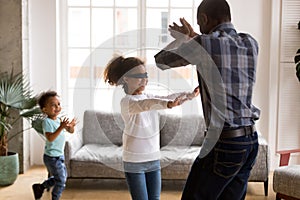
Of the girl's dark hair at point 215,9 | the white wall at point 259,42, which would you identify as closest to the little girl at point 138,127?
the girl's dark hair at point 215,9

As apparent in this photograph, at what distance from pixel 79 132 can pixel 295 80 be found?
2.32 metres

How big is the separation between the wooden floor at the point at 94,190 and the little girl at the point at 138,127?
1772 millimetres

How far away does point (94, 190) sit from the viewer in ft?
14.0

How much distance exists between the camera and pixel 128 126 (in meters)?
2.33

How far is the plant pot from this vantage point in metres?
4.40

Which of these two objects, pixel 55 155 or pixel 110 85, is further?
pixel 55 155

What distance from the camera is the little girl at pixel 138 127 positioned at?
228 cm

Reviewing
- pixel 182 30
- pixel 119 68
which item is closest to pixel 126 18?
pixel 119 68

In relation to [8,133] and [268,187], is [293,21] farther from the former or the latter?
[8,133]

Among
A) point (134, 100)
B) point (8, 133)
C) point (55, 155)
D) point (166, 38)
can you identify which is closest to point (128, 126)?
point (134, 100)

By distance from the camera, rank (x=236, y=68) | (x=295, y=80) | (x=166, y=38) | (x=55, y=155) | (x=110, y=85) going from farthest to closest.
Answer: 1. (x=295, y=80)
2. (x=55, y=155)
3. (x=166, y=38)
4. (x=110, y=85)
5. (x=236, y=68)

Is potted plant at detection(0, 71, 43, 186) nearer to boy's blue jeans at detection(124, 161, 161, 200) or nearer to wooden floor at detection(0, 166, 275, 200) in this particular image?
wooden floor at detection(0, 166, 275, 200)

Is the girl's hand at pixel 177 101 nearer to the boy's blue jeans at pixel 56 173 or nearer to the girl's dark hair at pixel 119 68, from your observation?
the girl's dark hair at pixel 119 68

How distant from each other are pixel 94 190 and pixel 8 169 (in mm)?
860
